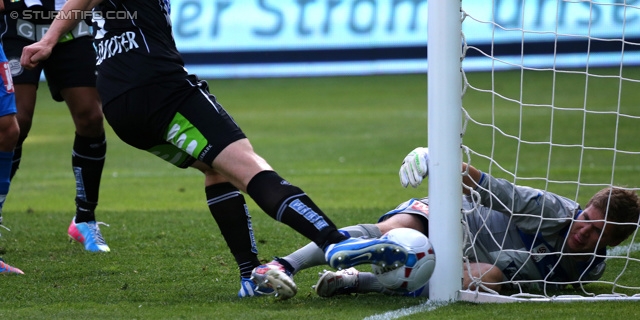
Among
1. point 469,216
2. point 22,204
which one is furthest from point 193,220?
point 469,216

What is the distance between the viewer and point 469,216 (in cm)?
425

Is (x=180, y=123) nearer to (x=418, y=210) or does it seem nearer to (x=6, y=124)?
(x=418, y=210)

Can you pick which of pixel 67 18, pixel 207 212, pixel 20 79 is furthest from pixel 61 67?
pixel 207 212

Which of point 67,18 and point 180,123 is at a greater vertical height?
point 67,18

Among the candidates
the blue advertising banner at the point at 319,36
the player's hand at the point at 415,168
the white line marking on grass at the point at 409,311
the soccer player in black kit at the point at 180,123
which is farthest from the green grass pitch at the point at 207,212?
the blue advertising banner at the point at 319,36

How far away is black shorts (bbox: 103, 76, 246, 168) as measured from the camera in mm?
3760

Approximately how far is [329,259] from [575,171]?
6.45m

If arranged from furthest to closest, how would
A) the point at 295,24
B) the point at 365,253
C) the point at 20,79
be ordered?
the point at 295,24, the point at 20,79, the point at 365,253

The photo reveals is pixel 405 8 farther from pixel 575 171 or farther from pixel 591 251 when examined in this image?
pixel 591 251

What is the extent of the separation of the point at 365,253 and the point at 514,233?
3.53 ft

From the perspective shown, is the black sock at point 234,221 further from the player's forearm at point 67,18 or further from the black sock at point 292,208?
the player's forearm at point 67,18

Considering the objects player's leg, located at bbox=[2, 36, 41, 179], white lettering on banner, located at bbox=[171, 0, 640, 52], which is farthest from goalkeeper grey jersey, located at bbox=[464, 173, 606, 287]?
white lettering on banner, located at bbox=[171, 0, 640, 52]

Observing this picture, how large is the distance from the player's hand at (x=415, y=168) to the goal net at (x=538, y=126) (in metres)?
0.05

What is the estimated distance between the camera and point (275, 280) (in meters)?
3.66
